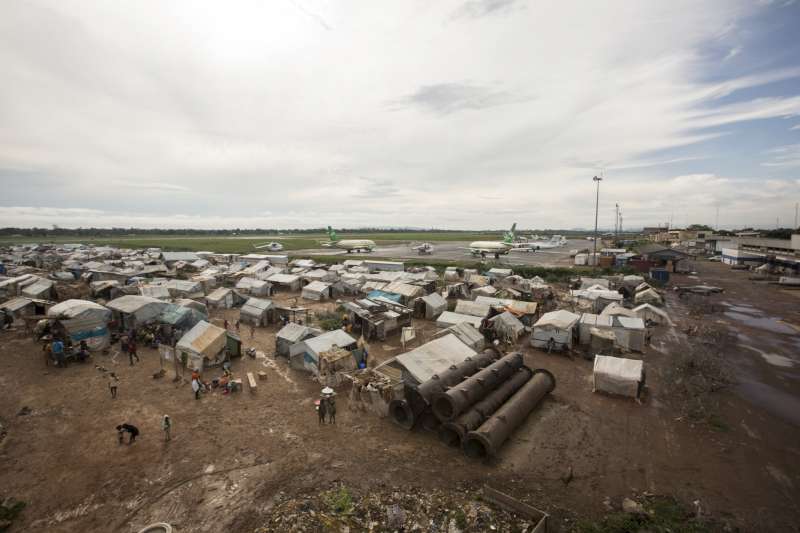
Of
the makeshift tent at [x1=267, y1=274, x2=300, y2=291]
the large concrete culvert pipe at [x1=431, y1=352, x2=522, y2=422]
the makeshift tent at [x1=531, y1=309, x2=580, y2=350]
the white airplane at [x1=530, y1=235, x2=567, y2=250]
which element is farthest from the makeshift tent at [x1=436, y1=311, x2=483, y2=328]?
the white airplane at [x1=530, y1=235, x2=567, y2=250]

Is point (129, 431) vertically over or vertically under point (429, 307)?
under

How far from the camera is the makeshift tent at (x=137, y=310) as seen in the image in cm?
2816

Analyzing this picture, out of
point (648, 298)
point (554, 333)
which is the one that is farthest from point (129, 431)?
point (648, 298)

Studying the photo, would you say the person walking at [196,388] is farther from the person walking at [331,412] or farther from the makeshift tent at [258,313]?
the makeshift tent at [258,313]

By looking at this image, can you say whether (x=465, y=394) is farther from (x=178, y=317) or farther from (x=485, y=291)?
(x=485, y=291)

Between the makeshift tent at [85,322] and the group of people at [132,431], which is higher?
the makeshift tent at [85,322]

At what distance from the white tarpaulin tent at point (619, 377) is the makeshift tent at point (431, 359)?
23.3 feet

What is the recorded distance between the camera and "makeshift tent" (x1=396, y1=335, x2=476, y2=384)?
17750 mm

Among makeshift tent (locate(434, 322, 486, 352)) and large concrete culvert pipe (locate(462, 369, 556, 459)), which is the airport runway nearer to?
makeshift tent (locate(434, 322, 486, 352))

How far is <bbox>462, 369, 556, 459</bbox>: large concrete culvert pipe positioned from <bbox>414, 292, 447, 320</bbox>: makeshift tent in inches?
690

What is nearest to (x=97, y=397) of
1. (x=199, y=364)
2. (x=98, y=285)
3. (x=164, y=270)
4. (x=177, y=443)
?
(x=199, y=364)

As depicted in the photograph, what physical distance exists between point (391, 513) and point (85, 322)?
89.2 feet

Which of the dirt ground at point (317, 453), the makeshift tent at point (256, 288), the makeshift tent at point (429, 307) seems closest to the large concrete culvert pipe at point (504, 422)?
the dirt ground at point (317, 453)

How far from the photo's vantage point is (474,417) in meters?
14.9
